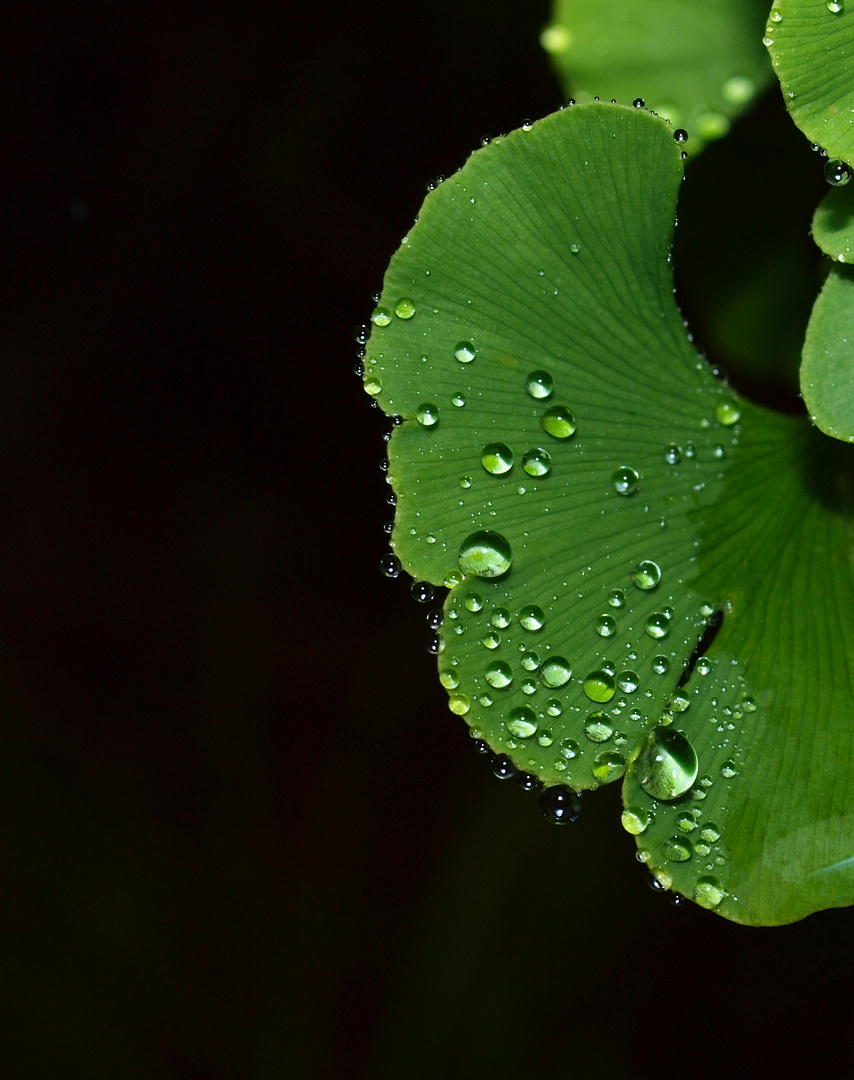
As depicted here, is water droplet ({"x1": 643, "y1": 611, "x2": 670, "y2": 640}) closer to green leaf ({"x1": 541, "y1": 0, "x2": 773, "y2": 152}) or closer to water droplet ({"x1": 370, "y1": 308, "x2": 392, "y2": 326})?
water droplet ({"x1": 370, "y1": 308, "x2": 392, "y2": 326})

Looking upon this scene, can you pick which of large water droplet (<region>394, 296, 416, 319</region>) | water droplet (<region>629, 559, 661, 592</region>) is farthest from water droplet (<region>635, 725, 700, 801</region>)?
large water droplet (<region>394, 296, 416, 319</region>)

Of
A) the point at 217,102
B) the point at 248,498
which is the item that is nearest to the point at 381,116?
the point at 217,102

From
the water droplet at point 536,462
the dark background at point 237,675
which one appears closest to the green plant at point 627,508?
the water droplet at point 536,462

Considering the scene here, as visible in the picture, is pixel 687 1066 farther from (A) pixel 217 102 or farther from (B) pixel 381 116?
(A) pixel 217 102

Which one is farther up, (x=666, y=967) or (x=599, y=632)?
(x=599, y=632)

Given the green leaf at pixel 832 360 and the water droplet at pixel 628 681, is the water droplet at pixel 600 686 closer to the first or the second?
the water droplet at pixel 628 681

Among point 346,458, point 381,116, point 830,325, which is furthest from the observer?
point 346,458
